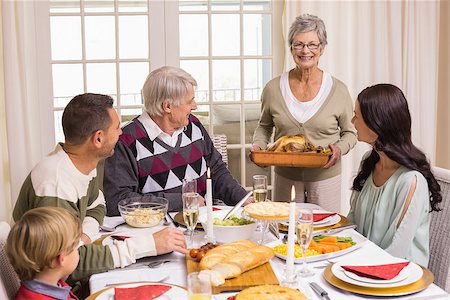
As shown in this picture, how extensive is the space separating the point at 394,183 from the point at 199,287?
121cm

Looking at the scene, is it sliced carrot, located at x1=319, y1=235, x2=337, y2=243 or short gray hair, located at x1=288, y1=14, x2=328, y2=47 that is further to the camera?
short gray hair, located at x1=288, y1=14, x2=328, y2=47

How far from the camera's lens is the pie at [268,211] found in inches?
79.7

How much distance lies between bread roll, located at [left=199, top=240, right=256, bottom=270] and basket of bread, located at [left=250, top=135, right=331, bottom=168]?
967mm

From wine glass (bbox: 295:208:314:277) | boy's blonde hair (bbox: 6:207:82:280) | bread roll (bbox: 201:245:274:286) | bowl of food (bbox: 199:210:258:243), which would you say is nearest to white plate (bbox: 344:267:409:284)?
wine glass (bbox: 295:208:314:277)

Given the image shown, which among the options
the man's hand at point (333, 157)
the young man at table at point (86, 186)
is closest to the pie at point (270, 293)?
the young man at table at point (86, 186)

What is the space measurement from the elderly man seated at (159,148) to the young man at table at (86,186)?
1.15ft

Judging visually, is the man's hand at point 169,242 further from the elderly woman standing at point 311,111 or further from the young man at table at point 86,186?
the elderly woman standing at point 311,111

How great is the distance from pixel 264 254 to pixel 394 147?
777 mm

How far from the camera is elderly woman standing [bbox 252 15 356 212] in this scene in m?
3.30

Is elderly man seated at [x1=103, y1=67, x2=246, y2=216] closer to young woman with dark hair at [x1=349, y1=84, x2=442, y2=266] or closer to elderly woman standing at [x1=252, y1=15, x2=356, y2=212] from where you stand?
elderly woman standing at [x1=252, y1=15, x2=356, y2=212]

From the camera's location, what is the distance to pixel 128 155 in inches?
109

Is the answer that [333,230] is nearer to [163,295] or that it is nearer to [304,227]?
[304,227]

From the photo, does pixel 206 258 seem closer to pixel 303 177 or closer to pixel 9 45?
pixel 303 177

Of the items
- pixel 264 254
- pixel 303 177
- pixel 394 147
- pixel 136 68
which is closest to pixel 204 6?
pixel 136 68
